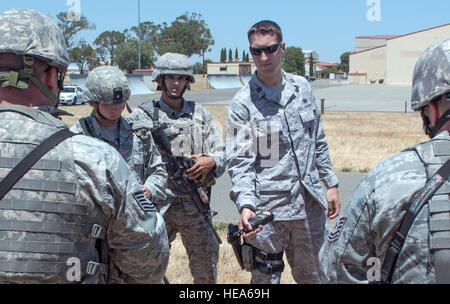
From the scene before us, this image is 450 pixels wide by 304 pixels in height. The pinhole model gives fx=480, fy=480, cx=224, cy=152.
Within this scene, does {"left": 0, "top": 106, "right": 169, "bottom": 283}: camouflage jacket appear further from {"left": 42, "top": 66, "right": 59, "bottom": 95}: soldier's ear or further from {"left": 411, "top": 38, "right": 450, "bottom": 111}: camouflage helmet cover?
{"left": 411, "top": 38, "right": 450, "bottom": 111}: camouflage helmet cover

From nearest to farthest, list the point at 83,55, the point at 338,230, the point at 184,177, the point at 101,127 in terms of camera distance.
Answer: the point at 338,230 < the point at 101,127 < the point at 184,177 < the point at 83,55

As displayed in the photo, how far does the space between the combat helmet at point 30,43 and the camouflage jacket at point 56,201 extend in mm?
117

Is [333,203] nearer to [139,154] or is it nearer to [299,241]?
[299,241]

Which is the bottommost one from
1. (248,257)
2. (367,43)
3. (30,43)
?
(248,257)

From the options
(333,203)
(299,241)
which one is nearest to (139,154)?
(299,241)

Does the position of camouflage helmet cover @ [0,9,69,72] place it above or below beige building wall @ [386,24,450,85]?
below

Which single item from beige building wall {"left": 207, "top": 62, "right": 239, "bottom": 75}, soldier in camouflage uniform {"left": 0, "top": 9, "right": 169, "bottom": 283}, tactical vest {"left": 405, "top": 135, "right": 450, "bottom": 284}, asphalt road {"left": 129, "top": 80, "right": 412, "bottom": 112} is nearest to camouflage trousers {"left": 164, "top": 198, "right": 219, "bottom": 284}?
soldier in camouflage uniform {"left": 0, "top": 9, "right": 169, "bottom": 283}

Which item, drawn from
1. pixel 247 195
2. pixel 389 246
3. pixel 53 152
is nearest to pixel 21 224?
pixel 53 152

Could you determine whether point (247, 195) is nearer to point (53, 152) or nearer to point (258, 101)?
point (258, 101)

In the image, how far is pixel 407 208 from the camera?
61.3 inches

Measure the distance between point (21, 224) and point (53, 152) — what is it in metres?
0.27

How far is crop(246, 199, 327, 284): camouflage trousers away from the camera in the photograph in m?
3.14

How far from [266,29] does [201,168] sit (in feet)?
3.76

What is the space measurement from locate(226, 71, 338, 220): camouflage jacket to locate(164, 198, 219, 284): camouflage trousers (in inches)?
27.3
